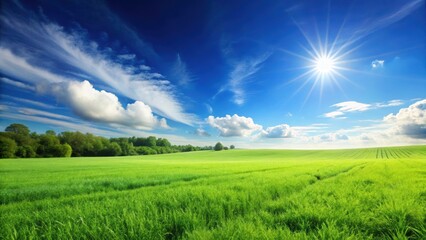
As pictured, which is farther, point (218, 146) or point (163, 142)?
point (163, 142)

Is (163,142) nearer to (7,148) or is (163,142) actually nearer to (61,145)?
(61,145)

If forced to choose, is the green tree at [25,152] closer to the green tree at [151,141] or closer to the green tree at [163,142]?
the green tree at [151,141]

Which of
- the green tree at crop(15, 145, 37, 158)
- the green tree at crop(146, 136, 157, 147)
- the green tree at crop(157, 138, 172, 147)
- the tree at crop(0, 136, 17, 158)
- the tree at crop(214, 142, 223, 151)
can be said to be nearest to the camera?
the tree at crop(0, 136, 17, 158)

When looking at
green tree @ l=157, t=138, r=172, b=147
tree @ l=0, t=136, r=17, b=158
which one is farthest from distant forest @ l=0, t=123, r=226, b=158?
green tree @ l=157, t=138, r=172, b=147

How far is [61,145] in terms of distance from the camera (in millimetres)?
87750

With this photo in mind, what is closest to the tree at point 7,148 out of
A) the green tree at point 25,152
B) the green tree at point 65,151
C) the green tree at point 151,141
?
the green tree at point 25,152

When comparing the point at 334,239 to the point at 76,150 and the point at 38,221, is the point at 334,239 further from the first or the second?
the point at 76,150

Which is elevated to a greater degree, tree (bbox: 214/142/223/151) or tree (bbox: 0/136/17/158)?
tree (bbox: 214/142/223/151)

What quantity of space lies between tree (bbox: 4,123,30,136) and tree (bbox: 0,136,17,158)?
15986 mm

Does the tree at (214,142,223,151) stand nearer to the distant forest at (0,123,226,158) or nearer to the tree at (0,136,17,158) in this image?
the distant forest at (0,123,226,158)

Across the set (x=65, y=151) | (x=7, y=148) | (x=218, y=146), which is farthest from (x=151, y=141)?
(x=7, y=148)

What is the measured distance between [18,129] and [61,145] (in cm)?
2129

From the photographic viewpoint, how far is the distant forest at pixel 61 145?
3017 inches

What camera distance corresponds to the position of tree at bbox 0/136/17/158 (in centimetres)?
7206
